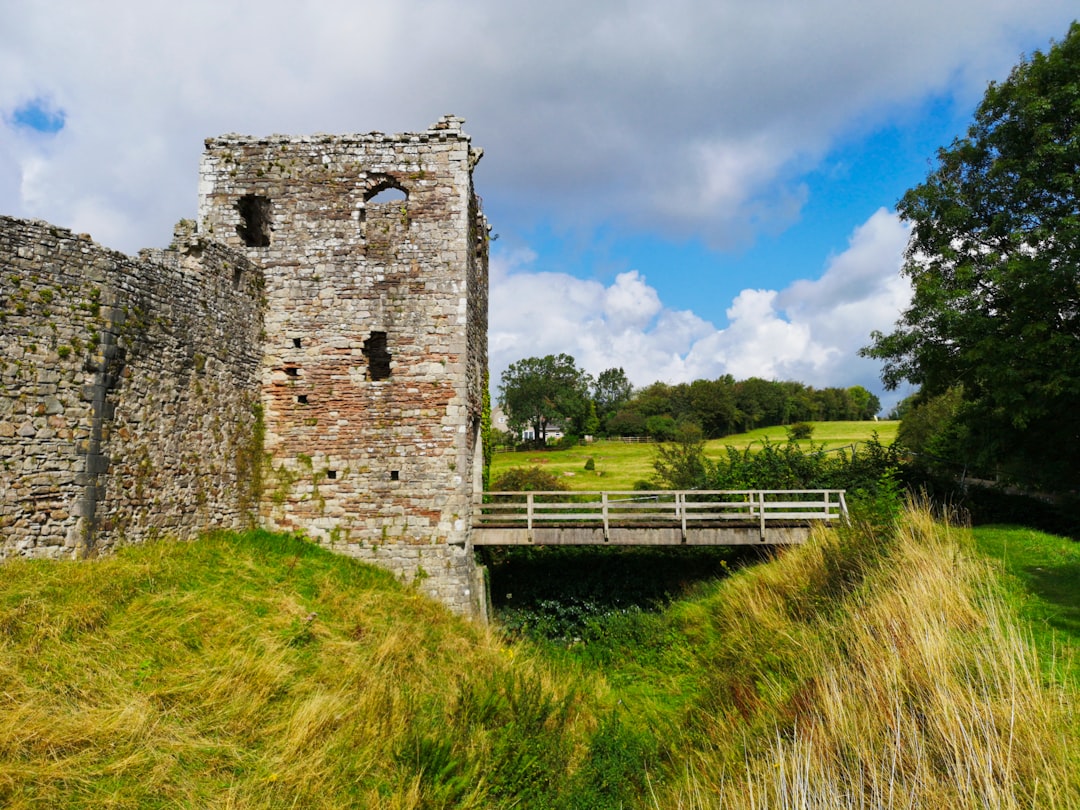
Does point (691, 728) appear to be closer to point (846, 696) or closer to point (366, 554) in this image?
point (846, 696)

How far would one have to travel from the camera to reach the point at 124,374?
28.0ft

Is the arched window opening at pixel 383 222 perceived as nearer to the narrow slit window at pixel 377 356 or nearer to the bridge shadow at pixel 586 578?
the narrow slit window at pixel 377 356

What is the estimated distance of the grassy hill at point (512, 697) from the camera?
396 cm

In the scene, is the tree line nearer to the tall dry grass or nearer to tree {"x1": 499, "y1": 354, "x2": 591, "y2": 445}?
tree {"x1": 499, "y1": 354, "x2": 591, "y2": 445}

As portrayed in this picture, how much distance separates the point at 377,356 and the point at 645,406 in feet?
229

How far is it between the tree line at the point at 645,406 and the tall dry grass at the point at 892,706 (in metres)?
51.1

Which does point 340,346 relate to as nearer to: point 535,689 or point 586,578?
point 586,578

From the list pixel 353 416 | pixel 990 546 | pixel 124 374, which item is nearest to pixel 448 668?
pixel 353 416

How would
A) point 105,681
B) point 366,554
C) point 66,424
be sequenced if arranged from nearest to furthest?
point 105,681 → point 66,424 → point 366,554

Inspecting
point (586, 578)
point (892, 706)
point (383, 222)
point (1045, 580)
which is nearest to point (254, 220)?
point (383, 222)

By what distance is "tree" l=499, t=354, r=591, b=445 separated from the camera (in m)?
67.6

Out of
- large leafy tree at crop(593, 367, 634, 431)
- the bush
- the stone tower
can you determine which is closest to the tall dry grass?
the stone tower

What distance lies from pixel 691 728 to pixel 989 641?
3596mm

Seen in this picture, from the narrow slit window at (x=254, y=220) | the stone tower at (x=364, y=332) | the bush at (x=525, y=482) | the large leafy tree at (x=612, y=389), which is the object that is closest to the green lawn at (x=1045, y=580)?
the stone tower at (x=364, y=332)
